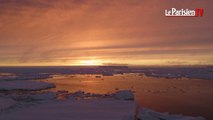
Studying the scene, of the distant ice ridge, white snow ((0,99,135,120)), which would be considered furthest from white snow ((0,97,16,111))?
the distant ice ridge

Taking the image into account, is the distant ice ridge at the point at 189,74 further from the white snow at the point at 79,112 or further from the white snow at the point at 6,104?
the white snow at the point at 6,104

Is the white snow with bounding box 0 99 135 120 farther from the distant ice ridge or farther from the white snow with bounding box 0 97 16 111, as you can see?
the distant ice ridge

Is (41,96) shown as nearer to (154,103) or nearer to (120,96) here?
(120,96)

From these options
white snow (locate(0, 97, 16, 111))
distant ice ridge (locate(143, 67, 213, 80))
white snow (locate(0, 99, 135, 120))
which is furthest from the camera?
distant ice ridge (locate(143, 67, 213, 80))

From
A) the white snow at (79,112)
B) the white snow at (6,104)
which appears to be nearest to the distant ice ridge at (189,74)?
the white snow at (79,112)

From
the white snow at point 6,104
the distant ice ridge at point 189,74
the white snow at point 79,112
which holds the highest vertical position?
the distant ice ridge at point 189,74

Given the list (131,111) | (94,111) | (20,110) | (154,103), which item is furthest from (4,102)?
(154,103)

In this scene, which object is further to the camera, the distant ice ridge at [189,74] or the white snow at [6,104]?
the distant ice ridge at [189,74]

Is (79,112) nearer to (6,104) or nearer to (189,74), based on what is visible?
(6,104)
